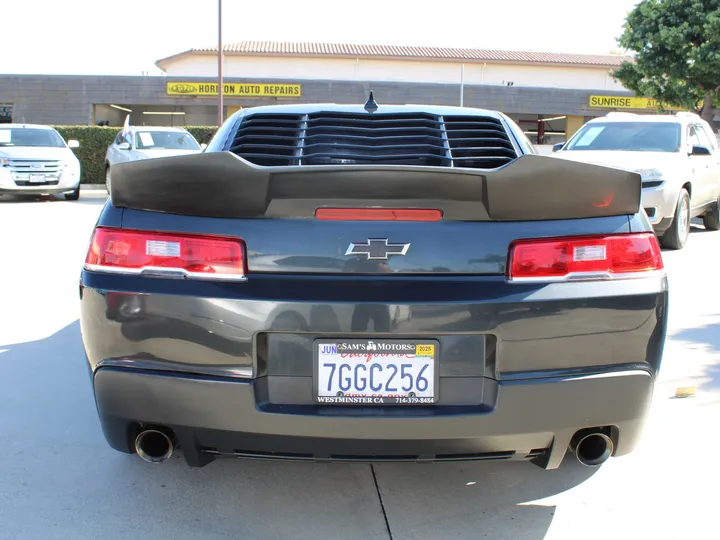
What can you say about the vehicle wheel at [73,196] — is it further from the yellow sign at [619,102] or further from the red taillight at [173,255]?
the yellow sign at [619,102]

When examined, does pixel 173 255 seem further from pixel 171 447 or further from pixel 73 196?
pixel 73 196

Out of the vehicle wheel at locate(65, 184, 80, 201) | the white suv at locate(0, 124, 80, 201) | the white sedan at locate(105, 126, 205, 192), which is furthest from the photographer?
the white sedan at locate(105, 126, 205, 192)

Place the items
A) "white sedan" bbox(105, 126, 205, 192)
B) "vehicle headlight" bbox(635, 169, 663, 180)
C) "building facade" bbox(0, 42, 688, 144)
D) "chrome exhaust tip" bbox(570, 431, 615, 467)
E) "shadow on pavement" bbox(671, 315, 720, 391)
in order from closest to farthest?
"chrome exhaust tip" bbox(570, 431, 615, 467), "shadow on pavement" bbox(671, 315, 720, 391), "vehicle headlight" bbox(635, 169, 663, 180), "white sedan" bbox(105, 126, 205, 192), "building facade" bbox(0, 42, 688, 144)

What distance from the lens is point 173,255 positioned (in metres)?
2.27

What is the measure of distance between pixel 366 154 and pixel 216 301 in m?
1.23

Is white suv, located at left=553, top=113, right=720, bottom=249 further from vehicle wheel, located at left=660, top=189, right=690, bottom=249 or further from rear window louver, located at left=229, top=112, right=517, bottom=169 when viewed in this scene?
rear window louver, located at left=229, top=112, right=517, bottom=169

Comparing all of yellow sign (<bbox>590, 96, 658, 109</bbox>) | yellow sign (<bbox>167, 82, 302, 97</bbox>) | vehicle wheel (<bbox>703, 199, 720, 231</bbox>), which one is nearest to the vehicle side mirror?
vehicle wheel (<bbox>703, 199, 720, 231</bbox>)

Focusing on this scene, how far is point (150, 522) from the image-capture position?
2576 mm

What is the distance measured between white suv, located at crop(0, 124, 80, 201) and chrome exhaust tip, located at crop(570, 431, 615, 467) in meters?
15.2

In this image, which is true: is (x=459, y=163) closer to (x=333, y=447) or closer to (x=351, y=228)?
(x=351, y=228)

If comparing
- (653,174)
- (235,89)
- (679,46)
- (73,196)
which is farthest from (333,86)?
Result: (653,174)

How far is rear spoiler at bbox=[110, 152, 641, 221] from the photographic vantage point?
2227 millimetres

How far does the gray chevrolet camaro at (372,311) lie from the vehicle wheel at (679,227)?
745 cm

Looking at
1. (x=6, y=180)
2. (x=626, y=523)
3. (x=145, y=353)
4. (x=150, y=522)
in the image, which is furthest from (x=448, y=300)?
(x=6, y=180)
